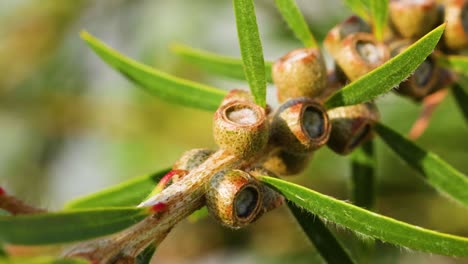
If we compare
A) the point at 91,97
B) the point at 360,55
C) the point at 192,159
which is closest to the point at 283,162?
the point at 192,159

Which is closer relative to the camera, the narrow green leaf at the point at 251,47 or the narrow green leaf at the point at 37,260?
the narrow green leaf at the point at 37,260

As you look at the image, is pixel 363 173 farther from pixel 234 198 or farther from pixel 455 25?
pixel 234 198

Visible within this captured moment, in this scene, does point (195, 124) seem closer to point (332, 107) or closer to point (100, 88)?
point (100, 88)

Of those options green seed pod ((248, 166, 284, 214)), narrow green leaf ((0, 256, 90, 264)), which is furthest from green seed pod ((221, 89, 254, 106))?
narrow green leaf ((0, 256, 90, 264))

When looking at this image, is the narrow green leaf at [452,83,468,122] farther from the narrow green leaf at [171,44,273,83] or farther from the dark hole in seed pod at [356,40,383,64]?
the narrow green leaf at [171,44,273,83]

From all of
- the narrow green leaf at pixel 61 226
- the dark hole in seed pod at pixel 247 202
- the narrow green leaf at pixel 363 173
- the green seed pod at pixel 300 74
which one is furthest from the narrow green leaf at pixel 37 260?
the narrow green leaf at pixel 363 173

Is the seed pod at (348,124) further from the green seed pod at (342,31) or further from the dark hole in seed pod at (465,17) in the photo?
the dark hole in seed pod at (465,17)
